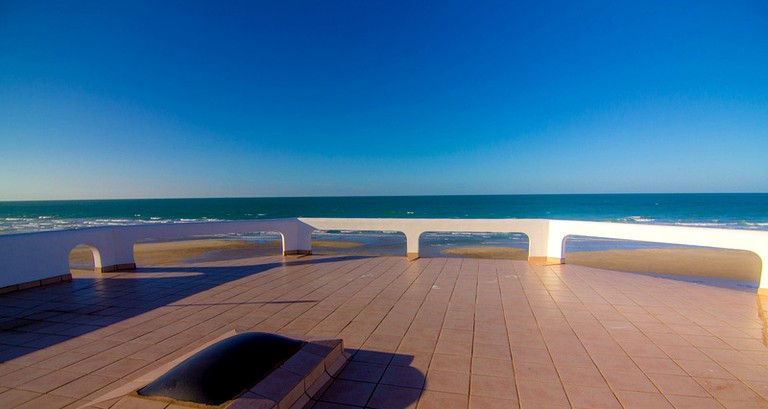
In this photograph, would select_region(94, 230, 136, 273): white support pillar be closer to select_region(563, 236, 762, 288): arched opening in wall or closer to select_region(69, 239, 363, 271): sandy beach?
select_region(69, 239, 363, 271): sandy beach

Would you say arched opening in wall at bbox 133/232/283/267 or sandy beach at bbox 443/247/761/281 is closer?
sandy beach at bbox 443/247/761/281

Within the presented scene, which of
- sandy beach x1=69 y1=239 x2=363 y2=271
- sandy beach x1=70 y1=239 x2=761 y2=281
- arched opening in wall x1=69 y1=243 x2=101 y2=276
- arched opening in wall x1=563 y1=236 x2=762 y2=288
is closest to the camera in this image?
arched opening in wall x1=69 y1=243 x2=101 y2=276

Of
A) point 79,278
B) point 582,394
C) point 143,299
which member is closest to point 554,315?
point 582,394

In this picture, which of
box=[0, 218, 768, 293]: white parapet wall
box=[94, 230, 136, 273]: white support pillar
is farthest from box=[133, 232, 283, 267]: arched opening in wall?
box=[94, 230, 136, 273]: white support pillar

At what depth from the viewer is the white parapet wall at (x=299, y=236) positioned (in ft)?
19.7

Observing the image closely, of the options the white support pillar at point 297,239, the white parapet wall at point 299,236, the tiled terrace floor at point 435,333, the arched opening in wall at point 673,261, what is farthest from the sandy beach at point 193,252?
the arched opening in wall at point 673,261

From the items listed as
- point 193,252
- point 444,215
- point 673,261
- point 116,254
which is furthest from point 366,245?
point 444,215

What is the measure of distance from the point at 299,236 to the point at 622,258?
1294 cm

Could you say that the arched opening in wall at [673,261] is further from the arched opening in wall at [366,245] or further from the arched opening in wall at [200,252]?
the arched opening in wall at [200,252]

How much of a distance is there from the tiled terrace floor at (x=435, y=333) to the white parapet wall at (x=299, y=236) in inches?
23.8

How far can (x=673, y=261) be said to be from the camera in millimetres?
12289

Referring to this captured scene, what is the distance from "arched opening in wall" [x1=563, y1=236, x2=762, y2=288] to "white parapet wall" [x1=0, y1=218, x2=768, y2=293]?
4.09 ft

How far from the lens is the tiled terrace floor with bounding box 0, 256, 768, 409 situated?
2.92m

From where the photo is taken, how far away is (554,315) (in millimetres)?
4902
